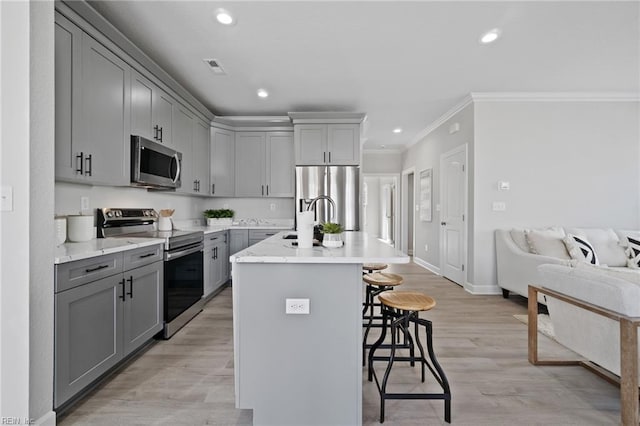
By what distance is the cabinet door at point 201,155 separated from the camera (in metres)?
4.02

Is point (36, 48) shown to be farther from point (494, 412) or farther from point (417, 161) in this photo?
point (417, 161)

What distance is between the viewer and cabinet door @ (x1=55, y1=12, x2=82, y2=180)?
6.04 feet

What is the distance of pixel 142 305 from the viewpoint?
2250mm

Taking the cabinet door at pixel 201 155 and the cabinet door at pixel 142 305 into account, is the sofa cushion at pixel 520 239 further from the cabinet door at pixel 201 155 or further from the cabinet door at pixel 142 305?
the cabinet door at pixel 201 155

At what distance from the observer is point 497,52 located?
2879 millimetres

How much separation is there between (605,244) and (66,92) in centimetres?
535

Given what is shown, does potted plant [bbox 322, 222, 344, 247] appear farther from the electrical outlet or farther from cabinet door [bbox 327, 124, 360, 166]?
cabinet door [bbox 327, 124, 360, 166]

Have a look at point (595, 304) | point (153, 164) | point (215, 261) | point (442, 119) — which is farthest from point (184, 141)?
point (595, 304)

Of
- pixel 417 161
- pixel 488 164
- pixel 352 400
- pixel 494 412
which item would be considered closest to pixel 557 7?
pixel 488 164

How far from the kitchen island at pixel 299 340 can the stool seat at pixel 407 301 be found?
0.27m

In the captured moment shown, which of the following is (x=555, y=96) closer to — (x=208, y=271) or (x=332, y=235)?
(x=332, y=235)

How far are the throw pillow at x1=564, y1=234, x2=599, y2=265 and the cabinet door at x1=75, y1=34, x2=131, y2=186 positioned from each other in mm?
4455

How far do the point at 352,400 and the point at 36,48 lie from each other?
7.80 feet

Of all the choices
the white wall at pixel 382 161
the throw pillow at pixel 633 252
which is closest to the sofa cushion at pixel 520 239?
the throw pillow at pixel 633 252
